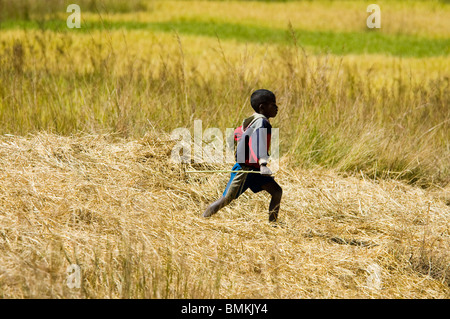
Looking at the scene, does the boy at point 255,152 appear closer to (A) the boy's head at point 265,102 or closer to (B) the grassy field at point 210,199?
(A) the boy's head at point 265,102

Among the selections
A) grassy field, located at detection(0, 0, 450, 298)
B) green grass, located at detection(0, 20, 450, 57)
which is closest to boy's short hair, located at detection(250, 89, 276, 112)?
grassy field, located at detection(0, 0, 450, 298)

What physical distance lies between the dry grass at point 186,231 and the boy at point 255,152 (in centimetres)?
27

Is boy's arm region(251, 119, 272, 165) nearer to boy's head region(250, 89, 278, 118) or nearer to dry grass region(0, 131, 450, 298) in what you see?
boy's head region(250, 89, 278, 118)

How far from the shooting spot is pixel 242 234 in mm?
3688

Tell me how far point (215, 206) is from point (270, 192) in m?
0.37

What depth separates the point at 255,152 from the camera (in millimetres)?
3531

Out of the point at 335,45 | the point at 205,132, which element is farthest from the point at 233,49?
the point at 205,132

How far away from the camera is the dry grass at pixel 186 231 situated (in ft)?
9.36

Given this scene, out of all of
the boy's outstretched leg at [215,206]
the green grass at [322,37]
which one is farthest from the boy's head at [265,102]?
the green grass at [322,37]

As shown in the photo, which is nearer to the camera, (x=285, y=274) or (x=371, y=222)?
(x=285, y=274)

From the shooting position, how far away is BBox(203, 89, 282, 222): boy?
3.50 metres
